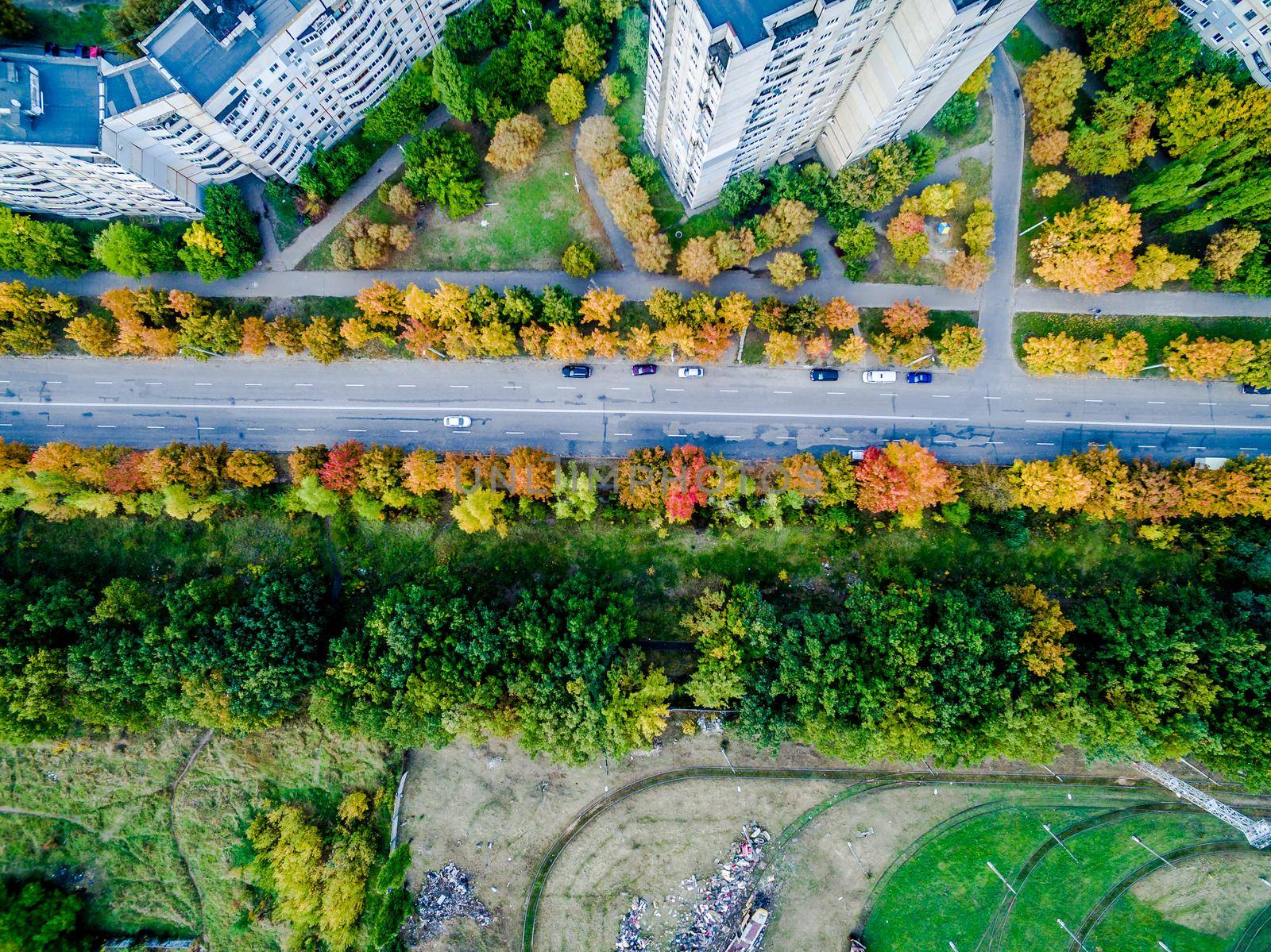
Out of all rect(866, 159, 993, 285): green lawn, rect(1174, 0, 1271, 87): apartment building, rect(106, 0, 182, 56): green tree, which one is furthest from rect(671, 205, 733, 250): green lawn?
rect(106, 0, 182, 56): green tree

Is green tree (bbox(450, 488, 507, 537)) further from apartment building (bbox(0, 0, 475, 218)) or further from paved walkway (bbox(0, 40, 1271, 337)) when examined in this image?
apartment building (bbox(0, 0, 475, 218))

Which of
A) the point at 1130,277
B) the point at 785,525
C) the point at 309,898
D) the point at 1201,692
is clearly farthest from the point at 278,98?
the point at 1201,692

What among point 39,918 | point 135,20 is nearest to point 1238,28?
→ point 135,20

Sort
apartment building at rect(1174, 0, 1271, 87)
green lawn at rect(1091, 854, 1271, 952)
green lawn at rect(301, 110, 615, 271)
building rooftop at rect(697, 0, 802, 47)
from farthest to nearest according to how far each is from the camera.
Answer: green lawn at rect(301, 110, 615, 271) → green lawn at rect(1091, 854, 1271, 952) → apartment building at rect(1174, 0, 1271, 87) → building rooftop at rect(697, 0, 802, 47)

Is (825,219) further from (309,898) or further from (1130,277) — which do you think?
(309,898)

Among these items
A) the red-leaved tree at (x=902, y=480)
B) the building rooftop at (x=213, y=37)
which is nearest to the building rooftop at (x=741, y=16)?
the red-leaved tree at (x=902, y=480)
